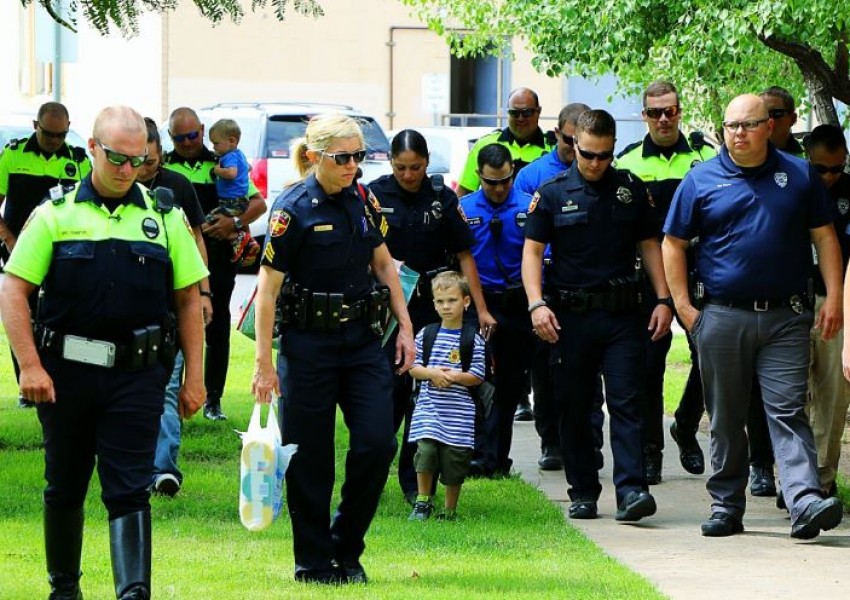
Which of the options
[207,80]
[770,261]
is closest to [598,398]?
[770,261]

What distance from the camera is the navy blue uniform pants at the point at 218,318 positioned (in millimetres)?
11445

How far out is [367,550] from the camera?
312 inches

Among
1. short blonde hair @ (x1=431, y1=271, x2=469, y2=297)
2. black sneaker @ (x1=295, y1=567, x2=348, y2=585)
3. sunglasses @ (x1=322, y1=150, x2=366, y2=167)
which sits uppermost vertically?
sunglasses @ (x1=322, y1=150, x2=366, y2=167)

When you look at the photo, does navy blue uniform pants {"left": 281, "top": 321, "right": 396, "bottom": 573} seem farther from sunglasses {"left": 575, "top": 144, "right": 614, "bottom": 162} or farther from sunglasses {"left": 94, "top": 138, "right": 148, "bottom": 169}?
sunglasses {"left": 575, "top": 144, "right": 614, "bottom": 162}

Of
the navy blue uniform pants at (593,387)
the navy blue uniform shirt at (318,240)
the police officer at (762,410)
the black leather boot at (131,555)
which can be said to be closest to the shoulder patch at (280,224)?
the navy blue uniform shirt at (318,240)

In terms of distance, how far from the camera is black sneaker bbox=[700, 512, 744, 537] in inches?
333

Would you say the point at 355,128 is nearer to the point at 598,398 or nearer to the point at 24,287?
the point at 24,287

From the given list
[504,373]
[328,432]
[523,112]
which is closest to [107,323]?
[328,432]

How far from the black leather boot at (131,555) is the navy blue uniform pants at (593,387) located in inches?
123

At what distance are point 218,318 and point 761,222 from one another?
4573 millimetres

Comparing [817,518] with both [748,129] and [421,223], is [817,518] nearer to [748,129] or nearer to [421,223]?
[748,129]

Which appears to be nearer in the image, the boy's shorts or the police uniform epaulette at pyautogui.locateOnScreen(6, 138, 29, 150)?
the boy's shorts

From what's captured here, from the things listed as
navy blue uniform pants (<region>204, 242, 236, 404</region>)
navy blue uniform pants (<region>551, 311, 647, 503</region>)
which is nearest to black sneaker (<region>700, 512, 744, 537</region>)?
navy blue uniform pants (<region>551, 311, 647, 503</region>)

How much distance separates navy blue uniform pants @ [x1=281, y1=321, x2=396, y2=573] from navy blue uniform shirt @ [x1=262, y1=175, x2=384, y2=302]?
205 millimetres
